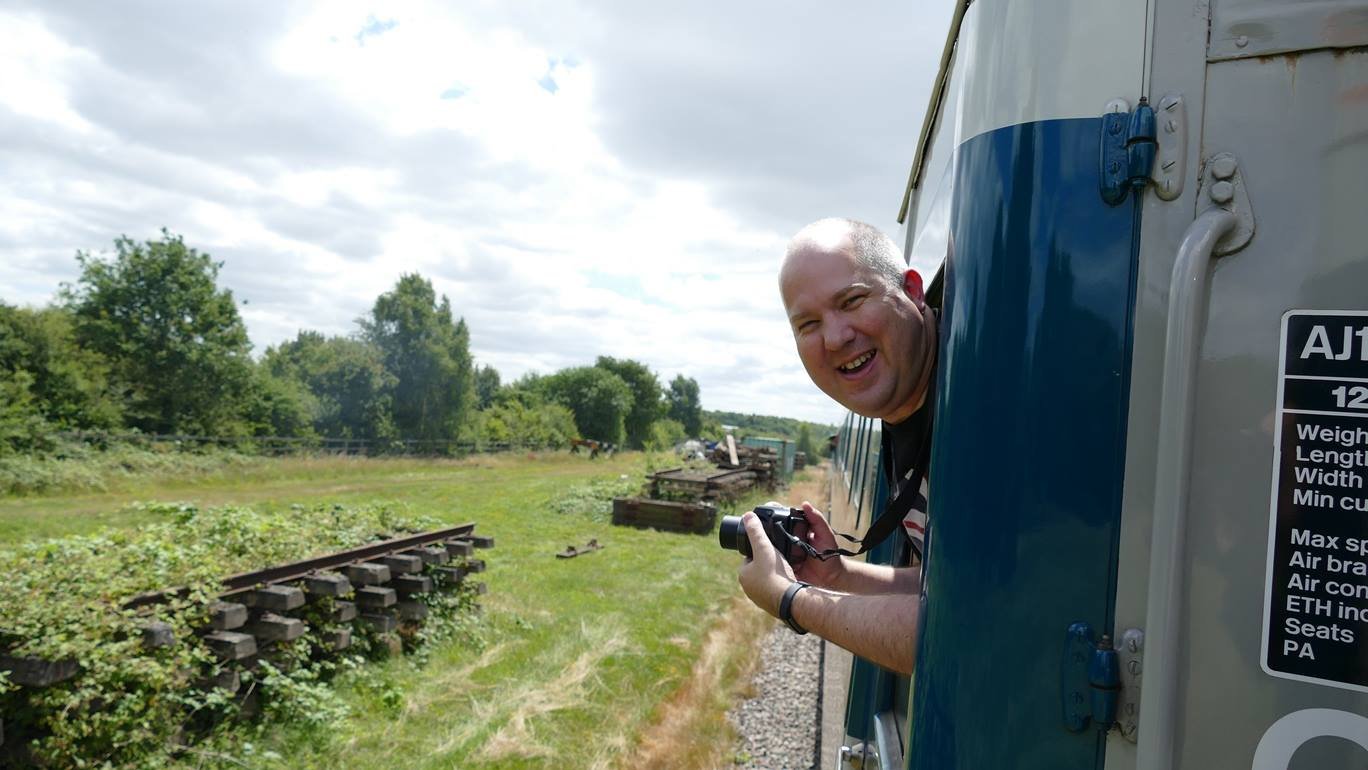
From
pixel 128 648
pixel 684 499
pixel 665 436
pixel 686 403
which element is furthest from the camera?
pixel 686 403

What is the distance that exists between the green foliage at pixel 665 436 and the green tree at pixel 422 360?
13.8 m

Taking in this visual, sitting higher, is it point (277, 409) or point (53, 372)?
point (53, 372)

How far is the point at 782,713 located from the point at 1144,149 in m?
6.76

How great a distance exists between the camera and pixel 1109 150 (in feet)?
3.52

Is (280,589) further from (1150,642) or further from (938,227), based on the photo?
(1150,642)

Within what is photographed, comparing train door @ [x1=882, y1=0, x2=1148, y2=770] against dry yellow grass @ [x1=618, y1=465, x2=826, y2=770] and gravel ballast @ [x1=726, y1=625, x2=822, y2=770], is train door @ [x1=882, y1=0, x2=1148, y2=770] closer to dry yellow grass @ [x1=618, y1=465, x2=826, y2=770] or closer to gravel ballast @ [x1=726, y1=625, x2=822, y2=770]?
dry yellow grass @ [x1=618, y1=465, x2=826, y2=770]

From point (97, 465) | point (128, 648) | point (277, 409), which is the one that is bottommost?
point (97, 465)

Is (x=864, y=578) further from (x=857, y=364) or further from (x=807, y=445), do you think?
(x=807, y=445)

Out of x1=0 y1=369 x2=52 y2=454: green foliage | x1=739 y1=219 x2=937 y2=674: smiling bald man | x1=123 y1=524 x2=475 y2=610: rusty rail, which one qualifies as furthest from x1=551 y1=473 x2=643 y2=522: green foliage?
x1=739 y1=219 x2=937 y2=674: smiling bald man

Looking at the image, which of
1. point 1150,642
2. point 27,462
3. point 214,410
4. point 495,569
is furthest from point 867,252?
point 214,410

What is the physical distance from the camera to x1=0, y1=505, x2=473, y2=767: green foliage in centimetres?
410

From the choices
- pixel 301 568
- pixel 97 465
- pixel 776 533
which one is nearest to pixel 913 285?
pixel 776 533

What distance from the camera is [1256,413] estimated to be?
0.98m

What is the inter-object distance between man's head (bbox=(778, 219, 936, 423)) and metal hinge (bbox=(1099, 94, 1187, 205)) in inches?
24.5
